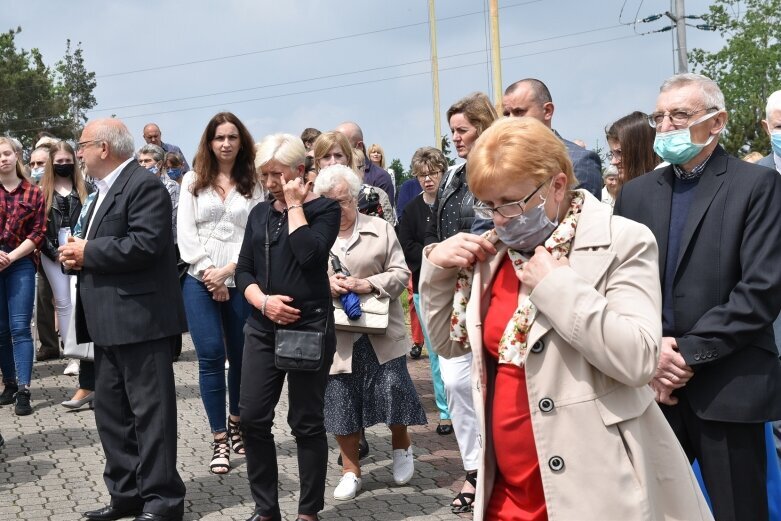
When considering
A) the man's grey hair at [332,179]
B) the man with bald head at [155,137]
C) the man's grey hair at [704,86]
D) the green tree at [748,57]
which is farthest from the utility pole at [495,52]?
the green tree at [748,57]

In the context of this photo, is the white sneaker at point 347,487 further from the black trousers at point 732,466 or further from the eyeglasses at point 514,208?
the eyeglasses at point 514,208

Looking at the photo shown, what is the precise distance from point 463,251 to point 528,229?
0.75 feet

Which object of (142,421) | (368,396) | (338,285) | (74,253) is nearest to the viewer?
(74,253)

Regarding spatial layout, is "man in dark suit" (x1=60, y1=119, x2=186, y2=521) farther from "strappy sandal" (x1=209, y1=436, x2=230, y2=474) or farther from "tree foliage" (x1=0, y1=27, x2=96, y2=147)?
"tree foliage" (x1=0, y1=27, x2=96, y2=147)

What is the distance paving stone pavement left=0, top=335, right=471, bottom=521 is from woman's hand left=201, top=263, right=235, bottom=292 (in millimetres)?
1298

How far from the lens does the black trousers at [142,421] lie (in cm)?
588

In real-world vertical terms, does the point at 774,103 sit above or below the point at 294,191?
above

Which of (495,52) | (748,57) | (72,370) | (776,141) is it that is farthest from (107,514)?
(748,57)

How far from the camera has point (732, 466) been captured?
12.6 feet

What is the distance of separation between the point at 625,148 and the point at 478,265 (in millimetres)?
2331

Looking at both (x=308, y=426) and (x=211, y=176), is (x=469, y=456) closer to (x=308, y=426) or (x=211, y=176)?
(x=308, y=426)

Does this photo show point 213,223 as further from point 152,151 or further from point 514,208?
point 152,151

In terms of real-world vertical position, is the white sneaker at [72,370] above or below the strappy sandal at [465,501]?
above

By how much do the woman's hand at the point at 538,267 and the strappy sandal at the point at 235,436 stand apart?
4839mm
